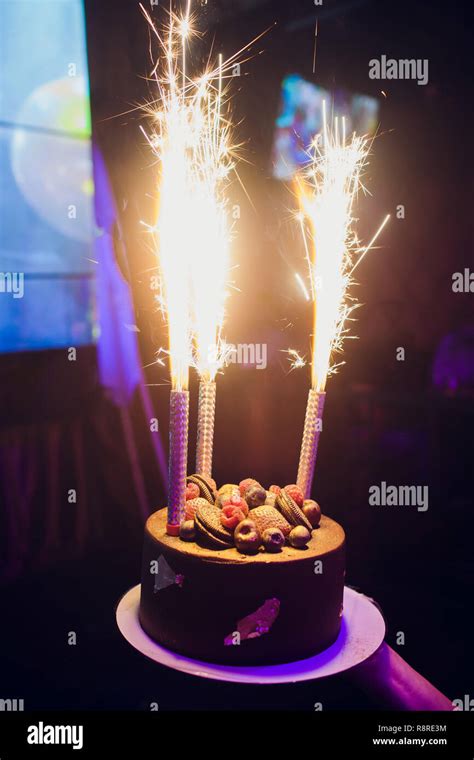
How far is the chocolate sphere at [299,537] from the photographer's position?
2164 millimetres

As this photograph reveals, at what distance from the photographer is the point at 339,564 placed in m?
2.24

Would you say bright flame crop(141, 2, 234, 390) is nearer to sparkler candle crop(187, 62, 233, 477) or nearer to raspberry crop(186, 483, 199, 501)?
sparkler candle crop(187, 62, 233, 477)

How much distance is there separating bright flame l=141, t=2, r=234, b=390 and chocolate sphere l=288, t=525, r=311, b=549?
0.75m

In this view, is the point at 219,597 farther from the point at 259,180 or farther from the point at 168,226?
the point at 259,180

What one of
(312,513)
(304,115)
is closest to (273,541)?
(312,513)

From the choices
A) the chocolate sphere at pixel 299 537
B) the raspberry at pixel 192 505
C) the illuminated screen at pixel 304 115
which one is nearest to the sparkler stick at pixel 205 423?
the raspberry at pixel 192 505

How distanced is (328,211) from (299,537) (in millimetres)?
1453

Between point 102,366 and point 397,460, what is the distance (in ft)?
5.75

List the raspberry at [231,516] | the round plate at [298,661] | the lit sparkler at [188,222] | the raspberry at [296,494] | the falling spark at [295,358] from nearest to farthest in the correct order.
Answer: the round plate at [298,661], the raspberry at [231,516], the lit sparkler at [188,222], the raspberry at [296,494], the falling spark at [295,358]

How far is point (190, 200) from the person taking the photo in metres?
2.46

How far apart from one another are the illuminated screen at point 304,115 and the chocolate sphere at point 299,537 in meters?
1.72

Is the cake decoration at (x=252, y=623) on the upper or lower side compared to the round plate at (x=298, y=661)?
upper

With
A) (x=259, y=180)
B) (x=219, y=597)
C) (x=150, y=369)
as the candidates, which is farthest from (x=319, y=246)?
(x=219, y=597)

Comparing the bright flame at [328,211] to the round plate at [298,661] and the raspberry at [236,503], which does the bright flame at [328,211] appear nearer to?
A: the raspberry at [236,503]
